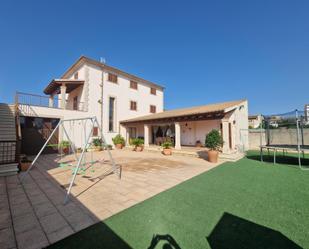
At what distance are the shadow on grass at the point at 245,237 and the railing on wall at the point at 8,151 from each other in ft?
25.7

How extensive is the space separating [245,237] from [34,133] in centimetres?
1361

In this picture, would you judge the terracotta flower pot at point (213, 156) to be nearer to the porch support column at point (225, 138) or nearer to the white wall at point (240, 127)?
the porch support column at point (225, 138)

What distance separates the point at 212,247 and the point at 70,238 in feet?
6.62

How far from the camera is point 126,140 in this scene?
54.6 feet

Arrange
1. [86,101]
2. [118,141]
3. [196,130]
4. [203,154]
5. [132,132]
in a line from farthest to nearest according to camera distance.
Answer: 1. [132,132]
2. [196,130]
3. [118,141]
4. [86,101]
5. [203,154]

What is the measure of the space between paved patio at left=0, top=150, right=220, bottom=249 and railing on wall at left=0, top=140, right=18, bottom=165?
1304 mm

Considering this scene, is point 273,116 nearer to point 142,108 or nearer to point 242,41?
point 242,41

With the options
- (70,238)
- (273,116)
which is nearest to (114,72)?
(273,116)

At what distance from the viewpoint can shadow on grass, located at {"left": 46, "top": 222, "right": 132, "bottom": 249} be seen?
2012 mm

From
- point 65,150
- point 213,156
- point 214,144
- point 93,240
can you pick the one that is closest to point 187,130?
point 214,144

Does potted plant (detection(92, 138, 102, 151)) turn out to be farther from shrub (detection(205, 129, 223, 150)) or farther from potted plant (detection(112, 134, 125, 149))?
shrub (detection(205, 129, 223, 150))

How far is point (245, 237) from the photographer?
2158 mm

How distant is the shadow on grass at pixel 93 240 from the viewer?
201cm

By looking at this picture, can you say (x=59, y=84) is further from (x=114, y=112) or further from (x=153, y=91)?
(x=153, y=91)
